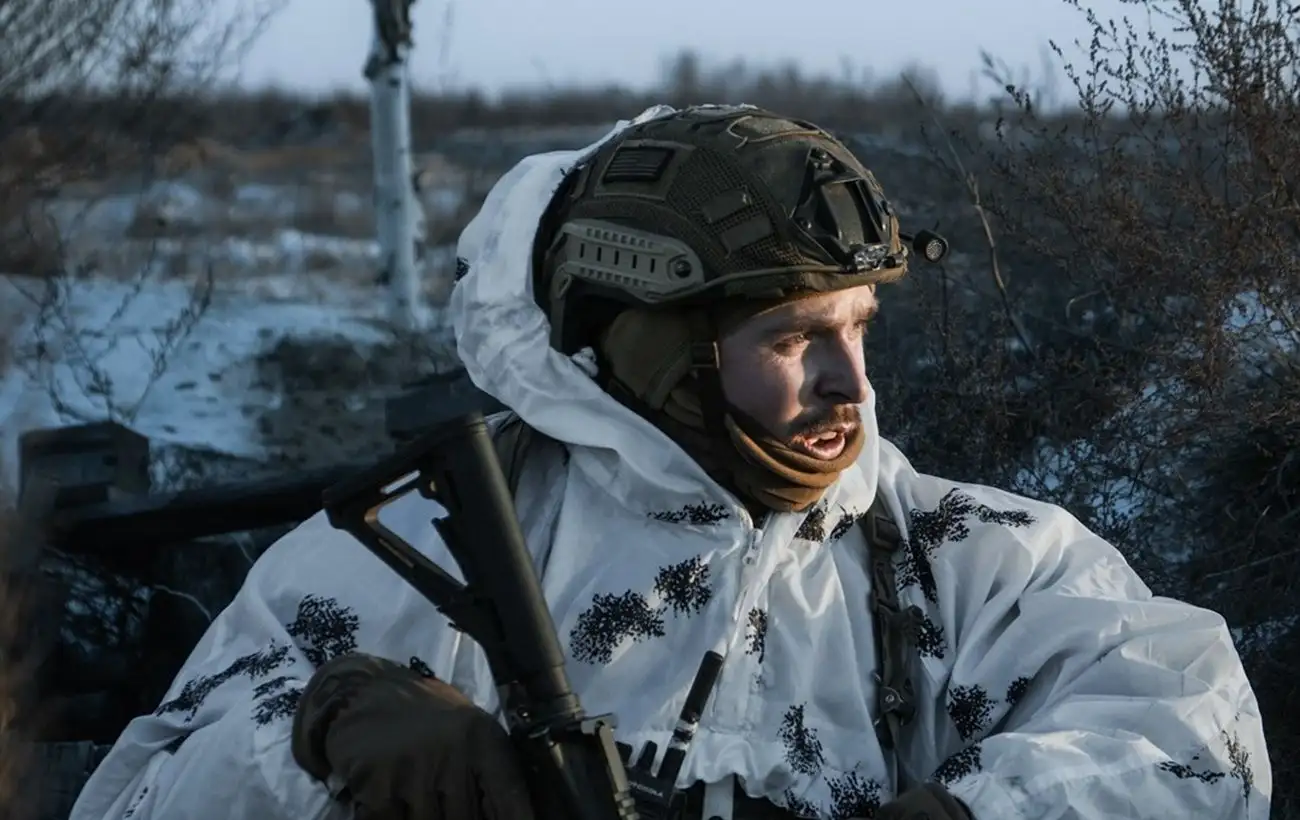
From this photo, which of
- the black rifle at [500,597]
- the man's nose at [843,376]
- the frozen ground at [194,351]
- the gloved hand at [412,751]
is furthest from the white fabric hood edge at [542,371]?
the frozen ground at [194,351]

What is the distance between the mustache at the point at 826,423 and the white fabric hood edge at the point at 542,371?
8cm

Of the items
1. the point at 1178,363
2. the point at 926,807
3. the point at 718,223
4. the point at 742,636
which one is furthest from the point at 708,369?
the point at 1178,363

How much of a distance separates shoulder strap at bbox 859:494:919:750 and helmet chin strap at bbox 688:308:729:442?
0.92ft

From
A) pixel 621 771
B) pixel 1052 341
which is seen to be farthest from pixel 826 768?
pixel 1052 341

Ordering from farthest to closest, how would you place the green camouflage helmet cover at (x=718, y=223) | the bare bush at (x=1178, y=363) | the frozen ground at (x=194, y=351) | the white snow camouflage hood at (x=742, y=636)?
the frozen ground at (x=194, y=351) < the bare bush at (x=1178, y=363) < the green camouflage helmet cover at (x=718, y=223) < the white snow camouflage hood at (x=742, y=636)

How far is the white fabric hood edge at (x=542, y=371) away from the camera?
105 inches

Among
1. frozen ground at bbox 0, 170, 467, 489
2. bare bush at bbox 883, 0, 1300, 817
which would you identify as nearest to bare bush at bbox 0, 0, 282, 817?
frozen ground at bbox 0, 170, 467, 489

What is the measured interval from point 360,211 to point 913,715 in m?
13.3

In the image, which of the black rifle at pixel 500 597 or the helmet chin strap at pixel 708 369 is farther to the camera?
the helmet chin strap at pixel 708 369

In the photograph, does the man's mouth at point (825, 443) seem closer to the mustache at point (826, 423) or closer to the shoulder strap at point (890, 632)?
the mustache at point (826, 423)

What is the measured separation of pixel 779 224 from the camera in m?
2.60

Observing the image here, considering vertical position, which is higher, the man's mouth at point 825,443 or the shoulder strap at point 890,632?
the man's mouth at point 825,443

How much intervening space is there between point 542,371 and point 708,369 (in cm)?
26

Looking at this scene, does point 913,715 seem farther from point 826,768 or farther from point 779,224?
point 779,224
